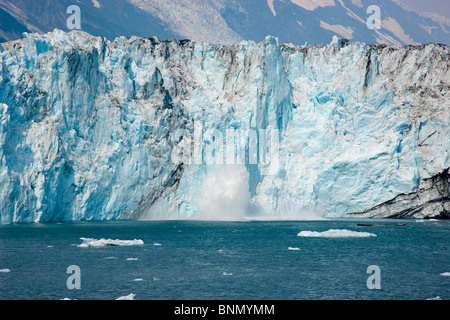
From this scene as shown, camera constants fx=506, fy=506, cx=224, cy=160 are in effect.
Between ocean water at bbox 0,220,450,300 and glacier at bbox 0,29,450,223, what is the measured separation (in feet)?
33.6

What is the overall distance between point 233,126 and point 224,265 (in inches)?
1116

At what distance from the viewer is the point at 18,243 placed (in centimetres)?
3000

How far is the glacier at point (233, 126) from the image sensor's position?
148ft

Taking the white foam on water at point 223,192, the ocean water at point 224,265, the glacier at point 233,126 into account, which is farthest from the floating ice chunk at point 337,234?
the white foam on water at point 223,192

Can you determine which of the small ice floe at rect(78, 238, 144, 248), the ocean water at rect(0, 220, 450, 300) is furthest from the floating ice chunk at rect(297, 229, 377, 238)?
the small ice floe at rect(78, 238, 144, 248)

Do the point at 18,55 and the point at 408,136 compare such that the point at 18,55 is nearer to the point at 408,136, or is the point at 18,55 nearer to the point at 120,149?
the point at 120,149

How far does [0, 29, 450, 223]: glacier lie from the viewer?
45.1 meters

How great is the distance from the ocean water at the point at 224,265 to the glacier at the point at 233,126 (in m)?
10.2

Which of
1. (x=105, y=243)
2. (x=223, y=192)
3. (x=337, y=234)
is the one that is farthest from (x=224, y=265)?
(x=223, y=192)

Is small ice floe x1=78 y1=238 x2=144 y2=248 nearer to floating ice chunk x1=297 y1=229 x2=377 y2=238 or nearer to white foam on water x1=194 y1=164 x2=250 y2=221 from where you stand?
floating ice chunk x1=297 y1=229 x2=377 y2=238

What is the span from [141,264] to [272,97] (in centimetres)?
3162

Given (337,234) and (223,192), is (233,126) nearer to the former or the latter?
(223,192)

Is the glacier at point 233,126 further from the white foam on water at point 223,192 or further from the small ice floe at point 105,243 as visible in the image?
the small ice floe at point 105,243
